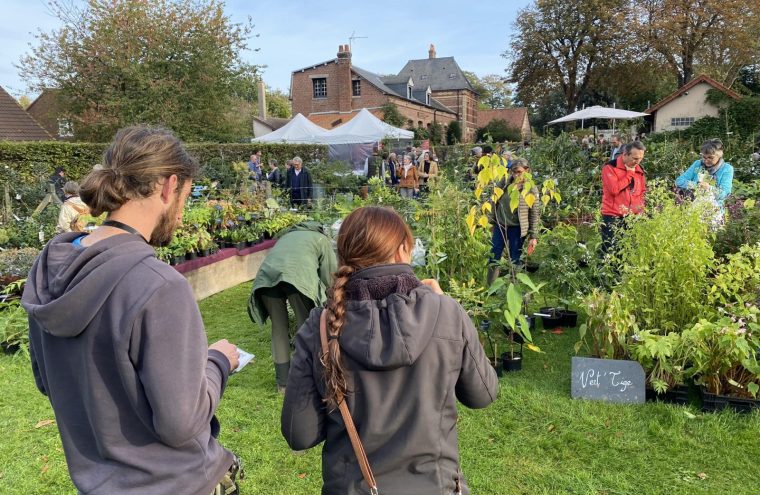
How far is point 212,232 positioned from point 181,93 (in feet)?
55.0

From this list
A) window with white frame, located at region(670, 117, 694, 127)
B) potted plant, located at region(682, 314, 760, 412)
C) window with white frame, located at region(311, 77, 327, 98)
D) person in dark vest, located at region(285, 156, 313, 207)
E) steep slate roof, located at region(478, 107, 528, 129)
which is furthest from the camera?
steep slate roof, located at region(478, 107, 528, 129)

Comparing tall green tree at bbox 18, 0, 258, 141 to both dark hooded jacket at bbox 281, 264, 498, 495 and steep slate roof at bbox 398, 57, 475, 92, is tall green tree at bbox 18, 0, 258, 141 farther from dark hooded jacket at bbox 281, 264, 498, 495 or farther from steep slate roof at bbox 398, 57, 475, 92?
steep slate roof at bbox 398, 57, 475, 92

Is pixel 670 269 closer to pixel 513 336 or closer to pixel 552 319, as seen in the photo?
pixel 513 336

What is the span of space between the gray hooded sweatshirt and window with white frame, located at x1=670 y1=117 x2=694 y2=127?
2695 centimetres

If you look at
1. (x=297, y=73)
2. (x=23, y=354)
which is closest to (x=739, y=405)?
(x=23, y=354)

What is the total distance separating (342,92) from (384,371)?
1532 inches

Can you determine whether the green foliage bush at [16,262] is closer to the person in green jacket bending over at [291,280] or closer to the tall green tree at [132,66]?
the person in green jacket bending over at [291,280]

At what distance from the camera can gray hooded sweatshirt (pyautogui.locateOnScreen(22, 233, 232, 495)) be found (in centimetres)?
116

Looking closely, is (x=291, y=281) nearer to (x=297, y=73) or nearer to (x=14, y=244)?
(x=14, y=244)

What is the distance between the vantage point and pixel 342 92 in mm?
38500

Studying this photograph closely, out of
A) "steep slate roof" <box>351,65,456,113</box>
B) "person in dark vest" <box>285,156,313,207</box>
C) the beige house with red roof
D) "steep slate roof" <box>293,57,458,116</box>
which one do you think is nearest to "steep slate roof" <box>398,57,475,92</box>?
"steep slate roof" <box>293,57,458,116</box>

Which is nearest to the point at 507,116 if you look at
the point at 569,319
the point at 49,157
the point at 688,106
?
the point at 688,106

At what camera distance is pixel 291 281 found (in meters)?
3.53

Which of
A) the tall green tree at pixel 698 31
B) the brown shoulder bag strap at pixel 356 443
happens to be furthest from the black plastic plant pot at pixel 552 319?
A: the tall green tree at pixel 698 31
